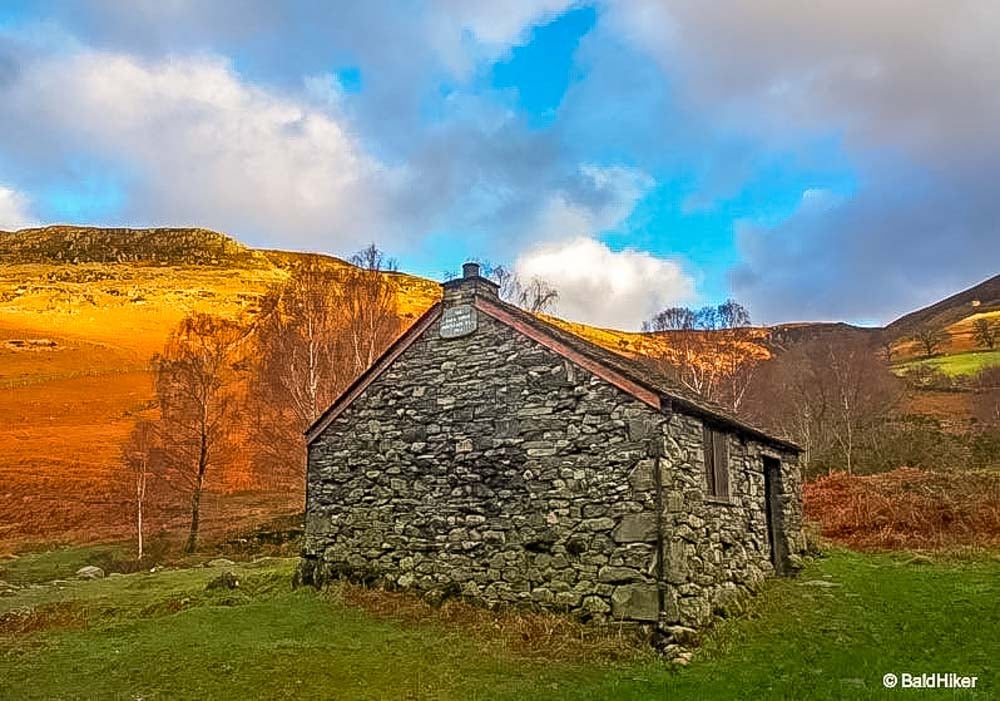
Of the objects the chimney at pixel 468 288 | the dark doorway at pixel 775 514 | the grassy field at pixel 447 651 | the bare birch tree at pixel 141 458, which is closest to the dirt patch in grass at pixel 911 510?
the grassy field at pixel 447 651

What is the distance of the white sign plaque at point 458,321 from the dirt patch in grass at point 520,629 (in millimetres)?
5418

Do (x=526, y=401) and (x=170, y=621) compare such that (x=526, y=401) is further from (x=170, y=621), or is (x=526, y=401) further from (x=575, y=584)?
(x=170, y=621)

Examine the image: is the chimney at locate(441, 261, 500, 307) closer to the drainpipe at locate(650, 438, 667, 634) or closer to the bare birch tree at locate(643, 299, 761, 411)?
the drainpipe at locate(650, 438, 667, 634)

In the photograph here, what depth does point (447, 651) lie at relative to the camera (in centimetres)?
1207

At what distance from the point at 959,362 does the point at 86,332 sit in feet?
298

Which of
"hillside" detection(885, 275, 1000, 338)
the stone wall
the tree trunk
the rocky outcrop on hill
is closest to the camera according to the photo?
the stone wall

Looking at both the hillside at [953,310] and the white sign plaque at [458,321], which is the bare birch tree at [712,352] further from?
the hillside at [953,310]

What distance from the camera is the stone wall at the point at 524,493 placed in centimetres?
1275

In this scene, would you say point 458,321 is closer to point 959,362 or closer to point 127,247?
point 959,362

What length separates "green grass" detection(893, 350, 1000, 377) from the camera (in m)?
68.8

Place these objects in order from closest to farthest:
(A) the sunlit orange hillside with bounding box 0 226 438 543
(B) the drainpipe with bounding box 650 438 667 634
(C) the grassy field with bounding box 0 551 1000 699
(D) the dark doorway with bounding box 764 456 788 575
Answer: (C) the grassy field with bounding box 0 551 1000 699
(B) the drainpipe with bounding box 650 438 667 634
(D) the dark doorway with bounding box 764 456 788 575
(A) the sunlit orange hillside with bounding box 0 226 438 543

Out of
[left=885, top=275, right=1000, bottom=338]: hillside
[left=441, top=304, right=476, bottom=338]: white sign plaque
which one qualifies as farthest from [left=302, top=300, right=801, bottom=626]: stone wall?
[left=885, top=275, right=1000, bottom=338]: hillside

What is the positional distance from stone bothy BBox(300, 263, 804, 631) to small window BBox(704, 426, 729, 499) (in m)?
0.05

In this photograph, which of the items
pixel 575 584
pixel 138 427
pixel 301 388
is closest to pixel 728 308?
pixel 301 388
